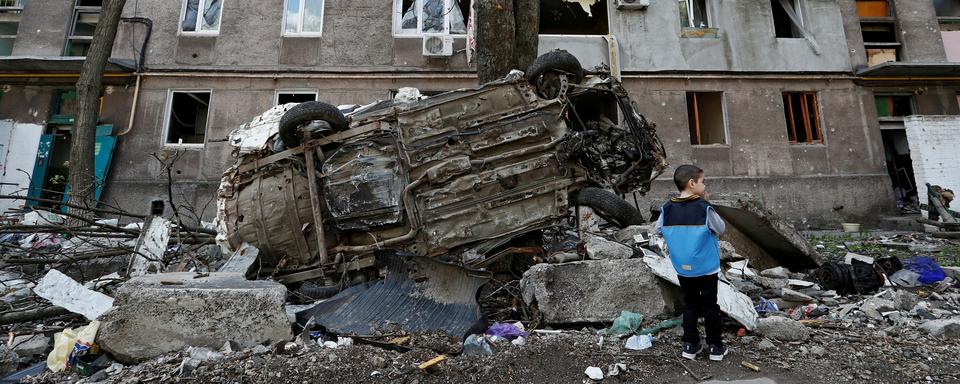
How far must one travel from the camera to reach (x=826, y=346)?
2986mm

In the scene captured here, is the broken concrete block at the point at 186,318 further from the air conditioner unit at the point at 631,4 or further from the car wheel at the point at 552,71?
the air conditioner unit at the point at 631,4

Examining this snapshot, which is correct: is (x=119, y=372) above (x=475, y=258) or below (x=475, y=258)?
below

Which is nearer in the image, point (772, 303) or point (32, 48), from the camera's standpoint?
point (772, 303)

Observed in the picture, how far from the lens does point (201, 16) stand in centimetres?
1030

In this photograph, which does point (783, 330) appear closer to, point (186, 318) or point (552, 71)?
point (552, 71)

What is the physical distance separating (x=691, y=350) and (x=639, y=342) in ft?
1.09

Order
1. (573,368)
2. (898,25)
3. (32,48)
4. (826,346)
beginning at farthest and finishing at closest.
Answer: (898,25), (32,48), (826,346), (573,368)

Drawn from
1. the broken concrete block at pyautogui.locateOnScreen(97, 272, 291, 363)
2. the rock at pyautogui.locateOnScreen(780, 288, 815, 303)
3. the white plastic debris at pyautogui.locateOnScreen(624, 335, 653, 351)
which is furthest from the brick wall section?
the broken concrete block at pyautogui.locateOnScreen(97, 272, 291, 363)

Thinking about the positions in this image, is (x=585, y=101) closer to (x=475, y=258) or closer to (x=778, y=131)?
(x=475, y=258)

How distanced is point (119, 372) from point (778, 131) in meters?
12.5

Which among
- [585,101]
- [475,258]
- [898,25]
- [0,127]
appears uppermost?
[898,25]

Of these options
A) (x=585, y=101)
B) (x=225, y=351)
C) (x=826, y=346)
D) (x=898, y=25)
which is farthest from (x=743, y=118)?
(x=225, y=351)

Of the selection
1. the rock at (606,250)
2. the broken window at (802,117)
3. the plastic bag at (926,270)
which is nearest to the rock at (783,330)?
the rock at (606,250)

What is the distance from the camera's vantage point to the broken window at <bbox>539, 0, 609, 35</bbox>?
12242 mm
